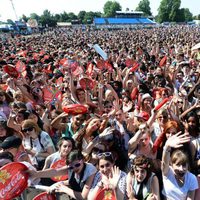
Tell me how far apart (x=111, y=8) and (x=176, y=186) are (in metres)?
124

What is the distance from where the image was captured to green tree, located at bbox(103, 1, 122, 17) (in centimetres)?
11845

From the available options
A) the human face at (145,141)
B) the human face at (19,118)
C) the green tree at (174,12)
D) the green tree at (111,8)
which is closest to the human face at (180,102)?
the human face at (145,141)

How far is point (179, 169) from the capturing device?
2.74 m

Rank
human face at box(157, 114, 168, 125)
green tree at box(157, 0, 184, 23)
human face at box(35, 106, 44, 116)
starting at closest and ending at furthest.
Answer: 1. human face at box(157, 114, 168, 125)
2. human face at box(35, 106, 44, 116)
3. green tree at box(157, 0, 184, 23)

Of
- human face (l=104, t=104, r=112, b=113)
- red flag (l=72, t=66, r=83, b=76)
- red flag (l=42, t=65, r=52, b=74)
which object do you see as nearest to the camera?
human face (l=104, t=104, r=112, b=113)

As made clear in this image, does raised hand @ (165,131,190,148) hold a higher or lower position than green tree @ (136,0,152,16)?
higher

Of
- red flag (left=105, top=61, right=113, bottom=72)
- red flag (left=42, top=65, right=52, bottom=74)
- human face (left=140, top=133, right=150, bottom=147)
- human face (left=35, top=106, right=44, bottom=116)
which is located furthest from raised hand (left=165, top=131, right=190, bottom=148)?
red flag (left=42, top=65, right=52, bottom=74)

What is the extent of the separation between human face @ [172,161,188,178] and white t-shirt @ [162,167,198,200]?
0.17 ft

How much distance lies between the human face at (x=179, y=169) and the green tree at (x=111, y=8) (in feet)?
389

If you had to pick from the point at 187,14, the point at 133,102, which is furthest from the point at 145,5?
the point at 133,102

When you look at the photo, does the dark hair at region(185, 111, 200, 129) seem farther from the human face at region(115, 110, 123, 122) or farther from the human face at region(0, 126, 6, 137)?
the human face at region(0, 126, 6, 137)

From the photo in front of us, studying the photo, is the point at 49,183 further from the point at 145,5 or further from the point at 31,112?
the point at 145,5

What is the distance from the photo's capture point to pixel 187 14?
389ft

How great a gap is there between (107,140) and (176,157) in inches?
35.8
